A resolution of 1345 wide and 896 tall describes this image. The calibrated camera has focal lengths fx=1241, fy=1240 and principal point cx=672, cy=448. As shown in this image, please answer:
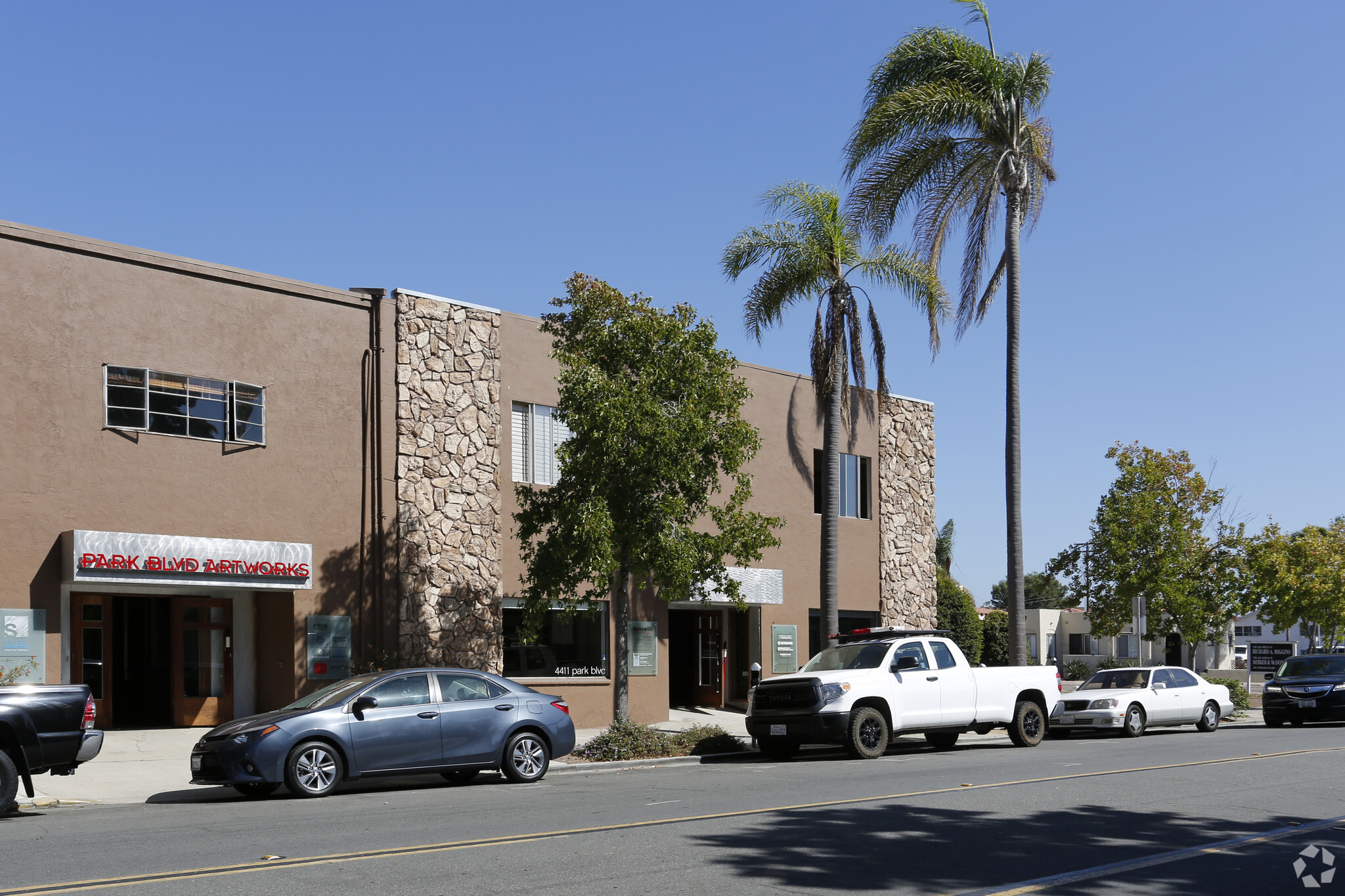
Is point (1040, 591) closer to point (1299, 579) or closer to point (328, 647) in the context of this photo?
point (1299, 579)

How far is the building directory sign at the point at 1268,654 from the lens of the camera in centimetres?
4875

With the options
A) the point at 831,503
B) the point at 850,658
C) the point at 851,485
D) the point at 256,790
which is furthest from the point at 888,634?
the point at 851,485

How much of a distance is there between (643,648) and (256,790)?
37.7ft

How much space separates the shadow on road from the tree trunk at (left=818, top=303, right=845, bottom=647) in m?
12.2

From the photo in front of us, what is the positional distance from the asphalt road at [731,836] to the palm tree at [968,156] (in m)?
11.7

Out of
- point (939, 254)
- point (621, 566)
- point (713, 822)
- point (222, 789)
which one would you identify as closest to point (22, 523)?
point (222, 789)

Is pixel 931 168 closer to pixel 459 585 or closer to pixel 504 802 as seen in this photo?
pixel 459 585

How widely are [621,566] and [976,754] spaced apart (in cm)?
606

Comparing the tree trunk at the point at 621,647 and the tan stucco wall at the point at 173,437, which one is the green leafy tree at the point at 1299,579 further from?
the tan stucco wall at the point at 173,437

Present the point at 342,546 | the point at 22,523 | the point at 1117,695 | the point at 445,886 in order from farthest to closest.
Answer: the point at 1117,695, the point at 342,546, the point at 22,523, the point at 445,886

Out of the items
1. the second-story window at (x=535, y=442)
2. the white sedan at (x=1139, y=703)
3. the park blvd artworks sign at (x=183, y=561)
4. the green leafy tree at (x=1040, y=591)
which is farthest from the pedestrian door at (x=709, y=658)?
the green leafy tree at (x=1040, y=591)

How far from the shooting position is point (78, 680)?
746 inches

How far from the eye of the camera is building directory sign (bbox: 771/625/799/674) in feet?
89.7

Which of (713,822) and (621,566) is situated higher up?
(621,566)
